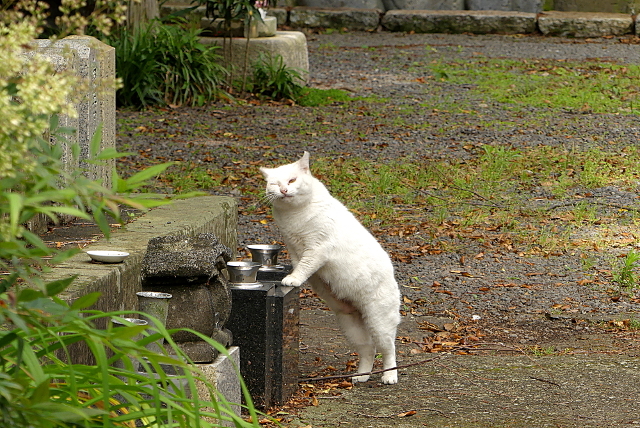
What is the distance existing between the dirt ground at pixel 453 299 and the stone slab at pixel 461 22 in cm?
428

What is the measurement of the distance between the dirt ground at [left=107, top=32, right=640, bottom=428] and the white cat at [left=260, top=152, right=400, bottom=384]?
0.24 meters

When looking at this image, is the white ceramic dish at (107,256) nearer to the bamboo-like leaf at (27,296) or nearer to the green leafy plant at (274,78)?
the bamboo-like leaf at (27,296)

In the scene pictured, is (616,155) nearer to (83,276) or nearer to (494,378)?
(494,378)

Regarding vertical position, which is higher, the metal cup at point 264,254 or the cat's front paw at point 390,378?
the metal cup at point 264,254

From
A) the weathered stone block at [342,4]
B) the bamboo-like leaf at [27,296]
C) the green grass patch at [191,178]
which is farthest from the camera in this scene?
the weathered stone block at [342,4]

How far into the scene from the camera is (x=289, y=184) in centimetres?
377

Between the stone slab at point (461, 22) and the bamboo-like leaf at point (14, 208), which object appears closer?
the bamboo-like leaf at point (14, 208)

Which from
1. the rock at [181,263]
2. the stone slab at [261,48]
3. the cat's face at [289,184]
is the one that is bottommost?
the rock at [181,263]

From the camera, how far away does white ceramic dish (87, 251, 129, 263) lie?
11.2ft

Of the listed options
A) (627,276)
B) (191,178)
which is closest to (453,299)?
(627,276)

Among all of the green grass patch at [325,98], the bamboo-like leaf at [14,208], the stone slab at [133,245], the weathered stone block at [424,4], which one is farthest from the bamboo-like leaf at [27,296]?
the weathered stone block at [424,4]

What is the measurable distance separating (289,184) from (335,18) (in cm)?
1207

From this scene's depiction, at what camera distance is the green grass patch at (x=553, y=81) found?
10461mm

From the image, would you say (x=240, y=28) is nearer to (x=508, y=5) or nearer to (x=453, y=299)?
(x=508, y=5)
